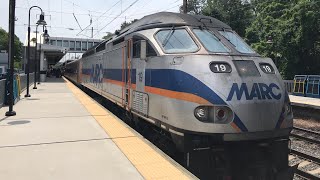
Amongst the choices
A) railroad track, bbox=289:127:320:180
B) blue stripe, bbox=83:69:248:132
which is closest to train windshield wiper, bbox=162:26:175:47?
blue stripe, bbox=83:69:248:132

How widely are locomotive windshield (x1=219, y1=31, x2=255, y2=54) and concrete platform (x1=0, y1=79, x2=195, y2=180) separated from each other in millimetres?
2617

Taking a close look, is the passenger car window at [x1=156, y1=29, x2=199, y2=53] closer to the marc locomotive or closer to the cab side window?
the marc locomotive

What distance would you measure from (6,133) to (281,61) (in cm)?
2777

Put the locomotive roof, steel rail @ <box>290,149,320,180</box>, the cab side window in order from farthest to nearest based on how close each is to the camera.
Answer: steel rail @ <box>290,149,320,180</box> < the cab side window < the locomotive roof

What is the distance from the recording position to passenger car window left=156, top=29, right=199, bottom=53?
639 centimetres

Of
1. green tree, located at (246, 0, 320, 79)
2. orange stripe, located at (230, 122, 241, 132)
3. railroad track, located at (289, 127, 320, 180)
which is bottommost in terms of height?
railroad track, located at (289, 127, 320, 180)

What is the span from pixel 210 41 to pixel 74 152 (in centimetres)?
325

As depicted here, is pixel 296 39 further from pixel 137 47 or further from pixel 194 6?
pixel 194 6

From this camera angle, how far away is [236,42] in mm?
7043

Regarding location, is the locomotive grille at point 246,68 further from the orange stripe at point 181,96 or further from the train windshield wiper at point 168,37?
the train windshield wiper at point 168,37

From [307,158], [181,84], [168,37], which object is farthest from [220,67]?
[307,158]

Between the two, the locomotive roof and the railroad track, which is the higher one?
the locomotive roof

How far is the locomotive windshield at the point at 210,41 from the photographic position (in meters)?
6.36

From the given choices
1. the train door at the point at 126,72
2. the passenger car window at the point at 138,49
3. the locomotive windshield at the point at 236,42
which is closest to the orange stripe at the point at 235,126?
the locomotive windshield at the point at 236,42
